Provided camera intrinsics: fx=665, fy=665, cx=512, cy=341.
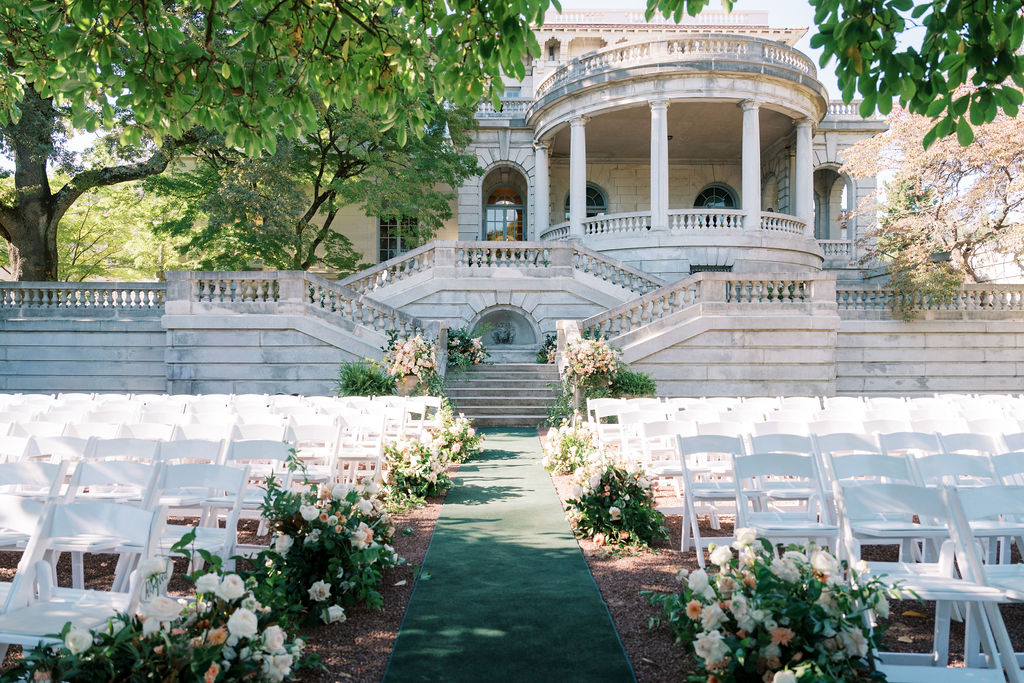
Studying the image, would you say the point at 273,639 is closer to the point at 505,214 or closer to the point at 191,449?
the point at 191,449

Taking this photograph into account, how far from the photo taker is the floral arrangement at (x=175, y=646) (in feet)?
8.57

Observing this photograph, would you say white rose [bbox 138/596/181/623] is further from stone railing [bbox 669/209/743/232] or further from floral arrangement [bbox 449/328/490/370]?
stone railing [bbox 669/209/743/232]

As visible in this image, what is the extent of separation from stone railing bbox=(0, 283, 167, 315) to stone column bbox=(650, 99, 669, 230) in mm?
15008

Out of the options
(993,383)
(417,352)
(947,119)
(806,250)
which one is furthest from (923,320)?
(947,119)

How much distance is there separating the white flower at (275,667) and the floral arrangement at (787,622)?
180 cm

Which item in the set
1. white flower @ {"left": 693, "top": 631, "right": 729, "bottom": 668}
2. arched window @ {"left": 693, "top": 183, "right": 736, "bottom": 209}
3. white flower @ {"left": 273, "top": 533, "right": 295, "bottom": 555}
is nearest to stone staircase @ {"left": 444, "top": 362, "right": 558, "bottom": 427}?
white flower @ {"left": 273, "top": 533, "right": 295, "bottom": 555}

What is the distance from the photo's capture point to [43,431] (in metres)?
6.89

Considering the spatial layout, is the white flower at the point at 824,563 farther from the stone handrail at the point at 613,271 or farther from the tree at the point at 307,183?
the stone handrail at the point at 613,271

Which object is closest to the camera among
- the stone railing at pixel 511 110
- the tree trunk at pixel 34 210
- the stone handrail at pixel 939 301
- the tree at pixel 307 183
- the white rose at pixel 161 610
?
the white rose at pixel 161 610

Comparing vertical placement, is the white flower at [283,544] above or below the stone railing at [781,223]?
below

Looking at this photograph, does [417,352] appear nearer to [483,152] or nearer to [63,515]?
[63,515]

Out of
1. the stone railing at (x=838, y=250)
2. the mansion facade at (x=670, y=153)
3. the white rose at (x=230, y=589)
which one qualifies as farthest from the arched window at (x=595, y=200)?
the white rose at (x=230, y=589)

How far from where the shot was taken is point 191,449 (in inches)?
217

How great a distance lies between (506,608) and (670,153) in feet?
88.8
